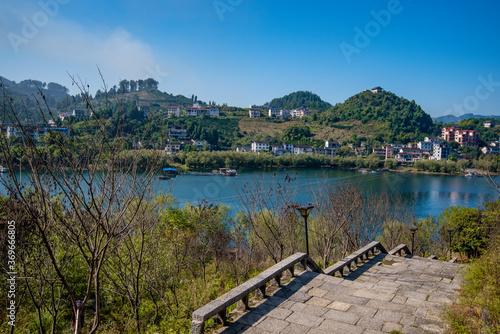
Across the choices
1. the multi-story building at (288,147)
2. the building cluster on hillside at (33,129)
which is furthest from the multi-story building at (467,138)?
the building cluster on hillside at (33,129)

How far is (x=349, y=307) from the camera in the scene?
4949mm

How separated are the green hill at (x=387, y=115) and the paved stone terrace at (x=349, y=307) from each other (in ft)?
321

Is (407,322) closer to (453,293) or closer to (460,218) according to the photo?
(453,293)

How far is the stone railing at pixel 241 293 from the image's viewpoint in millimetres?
3818

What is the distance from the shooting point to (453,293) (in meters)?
6.19

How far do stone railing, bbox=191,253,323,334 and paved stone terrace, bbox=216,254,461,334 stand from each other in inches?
7.6

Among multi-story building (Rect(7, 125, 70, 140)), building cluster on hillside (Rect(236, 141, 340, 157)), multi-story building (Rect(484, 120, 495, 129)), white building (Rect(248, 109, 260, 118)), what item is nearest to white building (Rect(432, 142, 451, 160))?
building cluster on hillside (Rect(236, 141, 340, 157))

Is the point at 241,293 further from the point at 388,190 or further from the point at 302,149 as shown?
the point at 302,149

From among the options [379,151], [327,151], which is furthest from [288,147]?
[379,151]

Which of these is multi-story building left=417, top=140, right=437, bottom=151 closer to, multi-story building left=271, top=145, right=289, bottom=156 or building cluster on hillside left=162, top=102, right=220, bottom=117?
multi-story building left=271, top=145, right=289, bottom=156

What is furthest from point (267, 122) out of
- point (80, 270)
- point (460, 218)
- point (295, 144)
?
point (80, 270)

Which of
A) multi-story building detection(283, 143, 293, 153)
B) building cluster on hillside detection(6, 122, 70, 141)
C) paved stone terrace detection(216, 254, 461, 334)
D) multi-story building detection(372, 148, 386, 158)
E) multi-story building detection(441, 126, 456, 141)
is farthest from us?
multi-story building detection(441, 126, 456, 141)

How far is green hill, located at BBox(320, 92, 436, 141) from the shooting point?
10431 cm

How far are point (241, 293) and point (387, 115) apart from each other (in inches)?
4804
